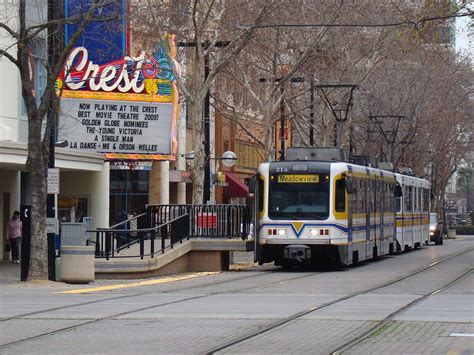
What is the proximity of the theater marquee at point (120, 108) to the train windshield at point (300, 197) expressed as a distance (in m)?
8.63

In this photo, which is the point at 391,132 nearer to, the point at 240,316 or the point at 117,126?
the point at 117,126

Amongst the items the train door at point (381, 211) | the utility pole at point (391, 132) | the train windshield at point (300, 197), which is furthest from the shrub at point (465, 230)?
the train windshield at point (300, 197)

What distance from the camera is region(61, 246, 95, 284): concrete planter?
27016 millimetres

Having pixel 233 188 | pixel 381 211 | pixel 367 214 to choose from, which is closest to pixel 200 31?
pixel 367 214

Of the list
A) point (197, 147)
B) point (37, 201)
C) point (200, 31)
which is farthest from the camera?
point (197, 147)

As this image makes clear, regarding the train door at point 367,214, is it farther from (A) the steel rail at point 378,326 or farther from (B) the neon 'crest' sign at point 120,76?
(A) the steel rail at point 378,326

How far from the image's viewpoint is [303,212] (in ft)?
105

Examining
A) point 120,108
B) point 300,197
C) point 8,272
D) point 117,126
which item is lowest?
point 8,272

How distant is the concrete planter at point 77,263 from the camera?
27.0m

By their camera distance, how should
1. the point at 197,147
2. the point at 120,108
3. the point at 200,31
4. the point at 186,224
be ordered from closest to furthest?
1. the point at 186,224
2. the point at 200,31
3. the point at 197,147
4. the point at 120,108

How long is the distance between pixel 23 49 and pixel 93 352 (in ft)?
44.5

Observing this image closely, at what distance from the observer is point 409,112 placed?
210 feet

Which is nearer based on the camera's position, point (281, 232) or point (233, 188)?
point (281, 232)

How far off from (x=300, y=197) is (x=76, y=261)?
26.3 ft
